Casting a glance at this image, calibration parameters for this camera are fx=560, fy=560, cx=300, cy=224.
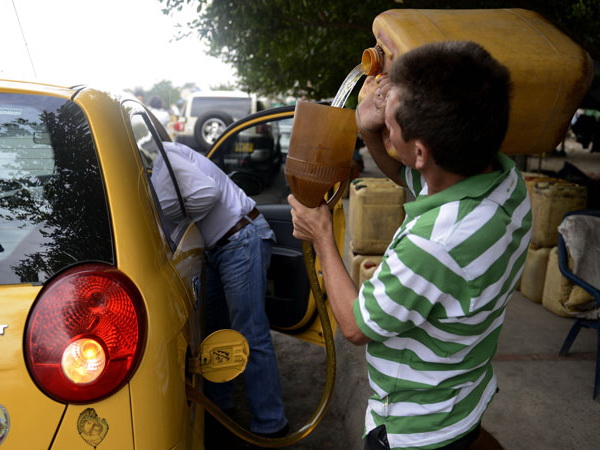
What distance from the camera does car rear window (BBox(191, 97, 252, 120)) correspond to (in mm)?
13852

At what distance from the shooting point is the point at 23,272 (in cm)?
148

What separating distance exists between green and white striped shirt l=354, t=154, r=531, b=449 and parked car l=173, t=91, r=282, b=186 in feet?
7.52

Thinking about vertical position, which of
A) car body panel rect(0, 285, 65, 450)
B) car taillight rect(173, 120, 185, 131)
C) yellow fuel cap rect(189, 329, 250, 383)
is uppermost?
car body panel rect(0, 285, 65, 450)

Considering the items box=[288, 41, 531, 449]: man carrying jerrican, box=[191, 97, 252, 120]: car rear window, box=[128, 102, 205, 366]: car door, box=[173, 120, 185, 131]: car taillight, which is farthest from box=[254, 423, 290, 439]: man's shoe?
box=[173, 120, 185, 131]: car taillight

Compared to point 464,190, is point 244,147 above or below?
below

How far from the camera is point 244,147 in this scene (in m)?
3.90

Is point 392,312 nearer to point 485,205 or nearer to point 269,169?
point 485,205

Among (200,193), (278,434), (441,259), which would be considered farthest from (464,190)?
(278,434)

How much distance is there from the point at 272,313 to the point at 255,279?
577mm

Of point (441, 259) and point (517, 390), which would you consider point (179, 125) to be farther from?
point (441, 259)

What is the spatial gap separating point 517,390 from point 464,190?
2.40 metres

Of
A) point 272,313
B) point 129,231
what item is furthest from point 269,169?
point 129,231

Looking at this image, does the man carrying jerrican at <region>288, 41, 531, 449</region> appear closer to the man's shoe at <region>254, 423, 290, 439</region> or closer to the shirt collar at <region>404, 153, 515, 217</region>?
the shirt collar at <region>404, 153, 515, 217</region>

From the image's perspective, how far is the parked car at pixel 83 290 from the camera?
1.39m
